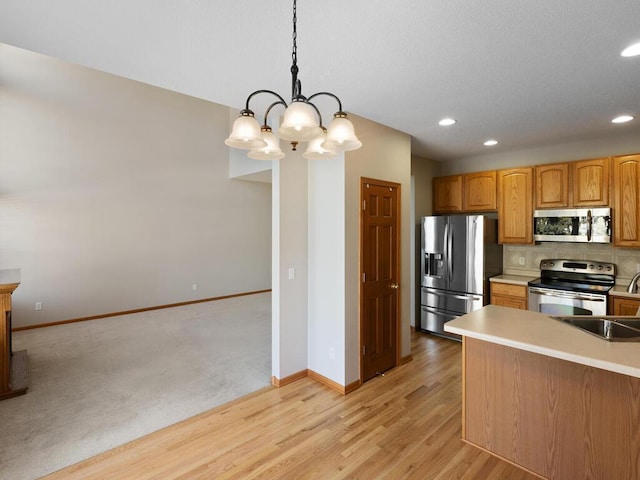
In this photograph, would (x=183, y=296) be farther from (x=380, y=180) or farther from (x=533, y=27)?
(x=533, y=27)

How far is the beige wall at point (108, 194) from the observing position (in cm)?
481

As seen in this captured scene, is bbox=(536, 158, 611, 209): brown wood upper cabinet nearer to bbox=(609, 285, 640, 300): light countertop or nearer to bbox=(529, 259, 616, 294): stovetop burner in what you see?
bbox=(529, 259, 616, 294): stovetop burner

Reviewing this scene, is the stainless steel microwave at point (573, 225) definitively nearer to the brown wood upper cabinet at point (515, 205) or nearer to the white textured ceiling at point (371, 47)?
the brown wood upper cabinet at point (515, 205)

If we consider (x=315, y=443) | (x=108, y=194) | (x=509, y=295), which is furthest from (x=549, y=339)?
(x=108, y=194)

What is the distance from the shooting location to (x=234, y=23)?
1.69 meters

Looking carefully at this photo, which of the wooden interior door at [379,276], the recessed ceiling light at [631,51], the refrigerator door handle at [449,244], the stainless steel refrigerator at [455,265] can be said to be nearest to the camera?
the recessed ceiling light at [631,51]

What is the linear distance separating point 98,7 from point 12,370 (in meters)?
3.82

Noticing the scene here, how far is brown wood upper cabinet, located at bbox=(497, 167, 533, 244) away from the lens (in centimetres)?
415

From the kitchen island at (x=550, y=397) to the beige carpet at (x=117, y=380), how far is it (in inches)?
80.3

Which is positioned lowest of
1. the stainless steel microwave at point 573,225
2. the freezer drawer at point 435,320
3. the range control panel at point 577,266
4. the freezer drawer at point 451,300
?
the freezer drawer at point 435,320

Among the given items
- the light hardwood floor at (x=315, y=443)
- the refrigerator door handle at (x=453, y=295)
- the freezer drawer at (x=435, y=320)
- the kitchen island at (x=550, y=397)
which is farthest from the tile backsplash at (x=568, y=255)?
the kitchen island at (x=550, y=397)

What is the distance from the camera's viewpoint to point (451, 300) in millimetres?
4391

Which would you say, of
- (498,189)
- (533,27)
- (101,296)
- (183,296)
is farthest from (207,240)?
(533,27)

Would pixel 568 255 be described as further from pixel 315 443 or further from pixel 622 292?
pixel 315 443
